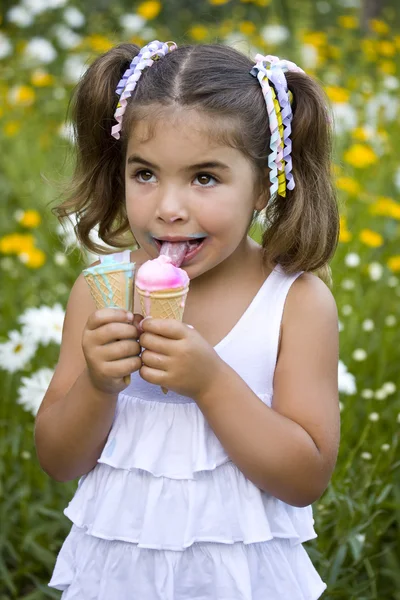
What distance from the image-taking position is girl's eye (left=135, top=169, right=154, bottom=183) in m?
1.56

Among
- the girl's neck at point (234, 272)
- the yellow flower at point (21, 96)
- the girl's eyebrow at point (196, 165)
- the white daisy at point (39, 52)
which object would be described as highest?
the white daisy at point (39, 52)

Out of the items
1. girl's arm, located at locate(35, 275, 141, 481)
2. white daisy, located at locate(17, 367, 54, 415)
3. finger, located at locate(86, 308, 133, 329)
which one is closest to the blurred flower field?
white daisy, located at locate(17, 367, 54, 415)

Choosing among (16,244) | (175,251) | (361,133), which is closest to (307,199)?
(175,251)

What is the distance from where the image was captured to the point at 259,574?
5.35 feet

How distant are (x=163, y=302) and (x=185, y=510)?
0.40 meters

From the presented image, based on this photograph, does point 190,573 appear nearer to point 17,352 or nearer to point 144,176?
point 144,176

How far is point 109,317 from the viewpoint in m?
1.43

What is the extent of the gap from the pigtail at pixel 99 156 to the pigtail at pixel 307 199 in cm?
33

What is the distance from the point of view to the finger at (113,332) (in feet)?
4.68

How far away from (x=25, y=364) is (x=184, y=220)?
3.54 feet

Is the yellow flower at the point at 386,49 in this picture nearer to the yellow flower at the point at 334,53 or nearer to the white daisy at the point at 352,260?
the yellow flower at the point at 334,53

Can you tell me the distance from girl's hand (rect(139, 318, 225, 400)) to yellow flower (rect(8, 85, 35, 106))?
3509 mm

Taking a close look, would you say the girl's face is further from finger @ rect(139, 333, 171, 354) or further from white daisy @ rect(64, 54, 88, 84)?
white daisy @ rect(64, 54, 88, 84)

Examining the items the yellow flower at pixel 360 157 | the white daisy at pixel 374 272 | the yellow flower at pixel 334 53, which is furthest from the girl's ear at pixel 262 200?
the yellow flower at pixel 334 53
